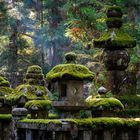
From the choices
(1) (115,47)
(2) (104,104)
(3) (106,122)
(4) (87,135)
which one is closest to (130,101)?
(1) (115,47)

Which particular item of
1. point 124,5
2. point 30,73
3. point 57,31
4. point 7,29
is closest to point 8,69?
point 7,29

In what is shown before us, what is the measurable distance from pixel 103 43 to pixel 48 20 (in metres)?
23.7

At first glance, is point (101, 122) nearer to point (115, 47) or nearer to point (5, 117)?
point (5, 117)

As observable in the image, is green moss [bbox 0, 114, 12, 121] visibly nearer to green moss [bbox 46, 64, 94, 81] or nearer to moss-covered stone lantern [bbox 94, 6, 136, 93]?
green moss [bbox 46, 64, 94, 81]

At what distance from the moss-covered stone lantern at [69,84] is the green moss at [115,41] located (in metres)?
2.58

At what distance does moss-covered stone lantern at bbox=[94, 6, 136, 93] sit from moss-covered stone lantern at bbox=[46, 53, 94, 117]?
8.54 feet

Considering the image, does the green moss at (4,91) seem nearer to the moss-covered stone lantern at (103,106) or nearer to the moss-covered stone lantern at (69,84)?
the moss-covered stone lantern at (69,84)

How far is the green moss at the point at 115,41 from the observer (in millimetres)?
12133

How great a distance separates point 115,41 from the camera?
1215 centimetres

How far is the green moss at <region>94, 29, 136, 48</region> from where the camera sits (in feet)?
39.8

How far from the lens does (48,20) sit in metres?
35.6

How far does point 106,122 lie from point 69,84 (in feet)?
4.67

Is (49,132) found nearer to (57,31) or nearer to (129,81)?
(129,81)

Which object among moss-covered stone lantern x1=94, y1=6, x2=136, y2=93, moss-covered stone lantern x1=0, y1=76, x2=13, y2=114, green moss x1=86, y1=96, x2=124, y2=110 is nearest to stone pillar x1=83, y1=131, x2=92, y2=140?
green moss x1=86, y1=96, x2=124, y2=110
